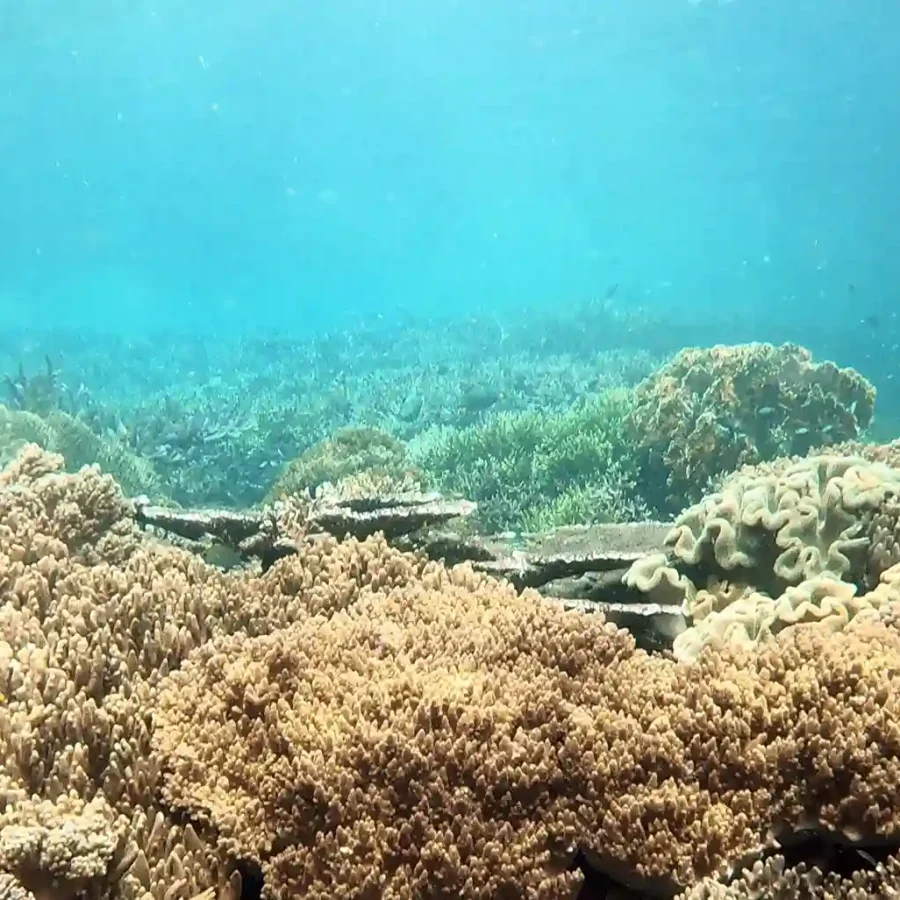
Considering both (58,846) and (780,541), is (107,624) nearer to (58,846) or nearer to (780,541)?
(58,846)

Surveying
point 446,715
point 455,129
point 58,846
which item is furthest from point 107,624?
point 455,129

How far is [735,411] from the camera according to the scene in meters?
12.4

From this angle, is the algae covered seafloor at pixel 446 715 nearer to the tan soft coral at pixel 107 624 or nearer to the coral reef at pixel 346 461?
the tan soft coral at pixel 107 624

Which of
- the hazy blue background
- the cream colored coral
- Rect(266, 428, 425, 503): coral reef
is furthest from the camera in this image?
the hazy blue background

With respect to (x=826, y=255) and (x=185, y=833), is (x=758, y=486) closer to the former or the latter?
(x=185, y=833)

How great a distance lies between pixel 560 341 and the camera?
31000mm

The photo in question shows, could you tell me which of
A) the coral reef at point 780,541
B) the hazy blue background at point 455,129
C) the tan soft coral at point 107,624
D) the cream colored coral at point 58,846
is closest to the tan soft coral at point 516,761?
the tan soft coral at point 107,624

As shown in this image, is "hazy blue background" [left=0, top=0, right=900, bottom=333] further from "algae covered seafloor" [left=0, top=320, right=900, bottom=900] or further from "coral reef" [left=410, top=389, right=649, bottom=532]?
"algae covered seafloor" [left=0, top=320, right=900, bottom=900]

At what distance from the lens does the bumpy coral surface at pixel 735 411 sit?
1157 centimetres

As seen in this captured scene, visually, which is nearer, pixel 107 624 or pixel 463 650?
pixel 463 650

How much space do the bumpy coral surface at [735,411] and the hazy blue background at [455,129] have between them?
33.3m

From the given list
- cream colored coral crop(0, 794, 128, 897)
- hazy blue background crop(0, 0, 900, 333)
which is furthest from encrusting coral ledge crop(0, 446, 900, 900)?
hazy blue background crop(0, 0, 900, 333)

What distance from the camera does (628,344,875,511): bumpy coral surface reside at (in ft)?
38.0

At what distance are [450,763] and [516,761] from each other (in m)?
0.24
